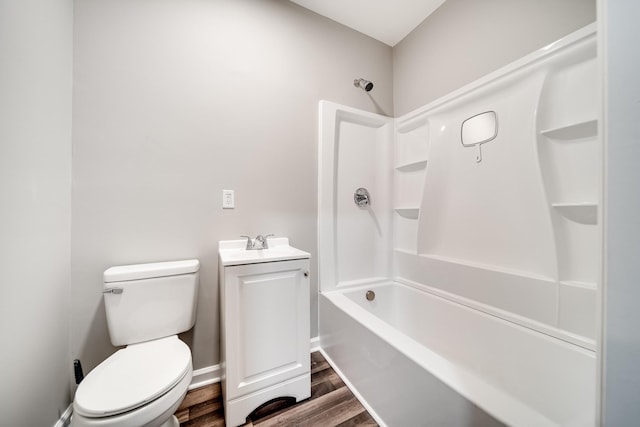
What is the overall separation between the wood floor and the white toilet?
13cm

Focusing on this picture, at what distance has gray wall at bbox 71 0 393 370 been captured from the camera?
3.66ft

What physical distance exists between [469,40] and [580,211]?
126 cm

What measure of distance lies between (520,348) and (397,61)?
7.66 ft

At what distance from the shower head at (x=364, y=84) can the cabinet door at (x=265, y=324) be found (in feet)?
4.92

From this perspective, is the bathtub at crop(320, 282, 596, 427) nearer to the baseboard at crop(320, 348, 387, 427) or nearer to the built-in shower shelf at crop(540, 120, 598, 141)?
the baseboard at crop(320, 348, 387, 427)

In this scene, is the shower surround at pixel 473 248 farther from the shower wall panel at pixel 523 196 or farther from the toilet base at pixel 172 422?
the toilet base at pixel 172 422

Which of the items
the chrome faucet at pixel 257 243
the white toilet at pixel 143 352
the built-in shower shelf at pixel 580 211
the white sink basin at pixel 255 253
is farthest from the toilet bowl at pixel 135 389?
the built-in shower shelf at pixel 580 211

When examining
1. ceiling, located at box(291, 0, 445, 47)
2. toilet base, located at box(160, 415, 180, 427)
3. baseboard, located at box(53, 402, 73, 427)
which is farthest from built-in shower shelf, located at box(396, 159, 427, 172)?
baseboard, located at box(53, 402, 73, 427)

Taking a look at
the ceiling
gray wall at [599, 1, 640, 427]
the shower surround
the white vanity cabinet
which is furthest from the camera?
the ceiling

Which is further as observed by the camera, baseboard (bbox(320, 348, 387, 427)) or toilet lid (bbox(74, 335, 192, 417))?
baseboard (bbox(320, 348, 387, 427))

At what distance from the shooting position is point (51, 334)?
3.10 feet

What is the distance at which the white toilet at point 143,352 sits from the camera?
72 cm

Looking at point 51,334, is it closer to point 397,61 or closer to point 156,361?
point 156,361

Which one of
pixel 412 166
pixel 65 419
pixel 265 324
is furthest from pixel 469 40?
pixel 65 419
